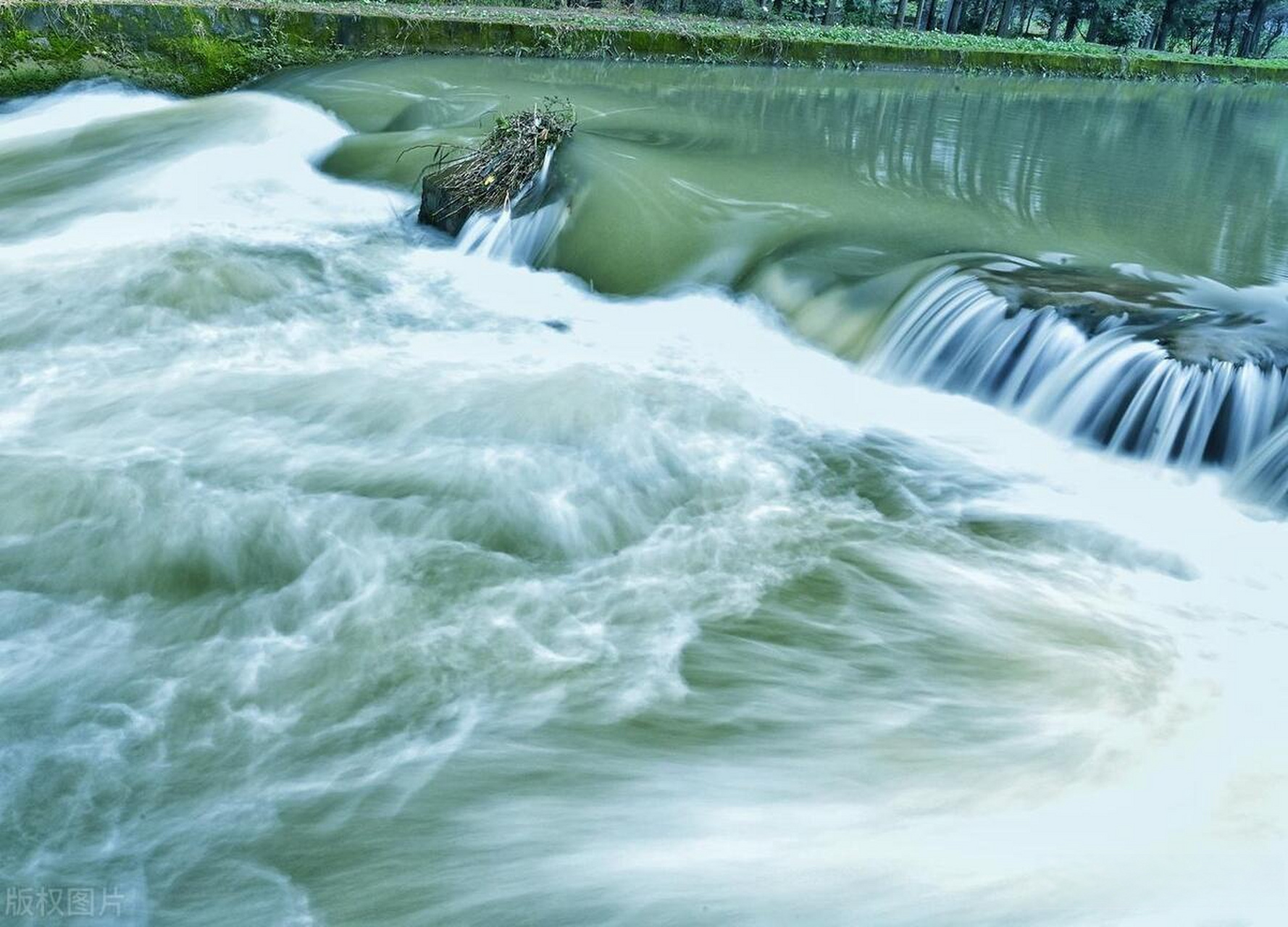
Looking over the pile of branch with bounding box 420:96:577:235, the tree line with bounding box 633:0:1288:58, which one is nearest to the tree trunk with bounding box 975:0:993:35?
the tree line with bounding box 633:0:1288:58

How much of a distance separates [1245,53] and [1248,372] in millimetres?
46487

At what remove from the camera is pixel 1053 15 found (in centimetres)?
4050

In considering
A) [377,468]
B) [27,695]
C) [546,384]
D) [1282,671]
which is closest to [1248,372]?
[1282,671]

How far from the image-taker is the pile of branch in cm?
852

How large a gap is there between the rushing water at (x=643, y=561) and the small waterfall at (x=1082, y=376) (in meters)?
0.02

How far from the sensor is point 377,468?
5.02m

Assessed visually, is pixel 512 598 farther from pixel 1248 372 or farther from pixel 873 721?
pixel 1248 372

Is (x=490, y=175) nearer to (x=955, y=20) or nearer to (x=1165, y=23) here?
(x=955, y=20)

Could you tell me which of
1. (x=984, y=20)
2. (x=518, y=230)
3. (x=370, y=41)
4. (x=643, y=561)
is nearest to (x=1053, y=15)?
(x=984, y=20)

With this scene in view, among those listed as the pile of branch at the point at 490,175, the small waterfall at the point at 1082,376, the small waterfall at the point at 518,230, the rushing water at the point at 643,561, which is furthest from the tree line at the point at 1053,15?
the small waterfall at the point at 1082,376

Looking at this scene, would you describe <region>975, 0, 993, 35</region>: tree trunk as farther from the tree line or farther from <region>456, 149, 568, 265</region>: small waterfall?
<region>456, 149, 568, 265</region>: small waterfall

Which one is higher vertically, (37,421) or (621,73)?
(621,73)

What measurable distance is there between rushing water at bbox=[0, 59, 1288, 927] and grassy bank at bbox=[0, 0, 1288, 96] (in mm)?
5576

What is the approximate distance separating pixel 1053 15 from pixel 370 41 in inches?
1309
